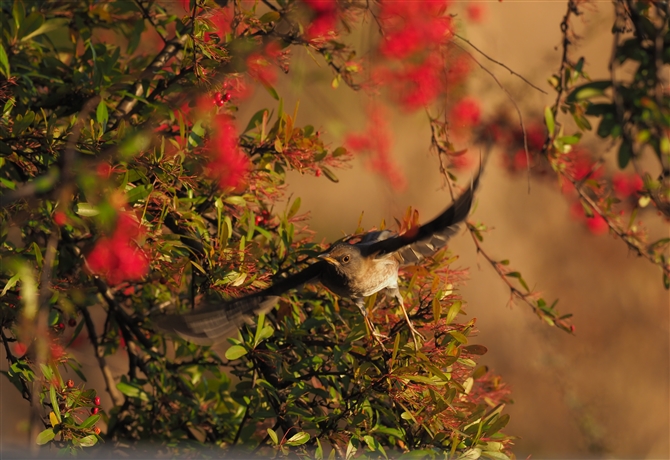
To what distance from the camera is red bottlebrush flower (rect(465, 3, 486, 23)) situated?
3.03 metres

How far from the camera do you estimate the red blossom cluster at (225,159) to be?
1.34 m

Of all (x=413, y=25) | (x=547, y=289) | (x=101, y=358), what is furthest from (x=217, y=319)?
(x=547, y=289)

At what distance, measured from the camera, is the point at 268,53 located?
137 centimetres

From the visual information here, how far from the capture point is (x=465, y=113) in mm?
2926

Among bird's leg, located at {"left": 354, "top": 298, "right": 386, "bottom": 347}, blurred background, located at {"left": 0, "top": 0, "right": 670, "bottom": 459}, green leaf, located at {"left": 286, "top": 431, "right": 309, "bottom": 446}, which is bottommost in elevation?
blurred background, located at {"left": 0, "top": 0, "right": 670, "bottom": 459}

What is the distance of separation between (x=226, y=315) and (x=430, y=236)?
1.39 feet

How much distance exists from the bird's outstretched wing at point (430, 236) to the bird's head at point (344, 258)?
0.04 m

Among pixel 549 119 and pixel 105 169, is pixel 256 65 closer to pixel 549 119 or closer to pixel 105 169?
pixel 105 169

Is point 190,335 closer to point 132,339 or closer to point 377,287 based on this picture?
point 377,287

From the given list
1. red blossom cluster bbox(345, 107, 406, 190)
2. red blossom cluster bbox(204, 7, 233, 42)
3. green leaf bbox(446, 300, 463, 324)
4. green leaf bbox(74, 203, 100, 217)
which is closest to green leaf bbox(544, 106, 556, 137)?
green leaf bbox(446, 300, 463, 324)

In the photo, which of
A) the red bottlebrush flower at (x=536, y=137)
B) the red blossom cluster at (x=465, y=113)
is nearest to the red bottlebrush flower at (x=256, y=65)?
the red bottlebrush flower at (x=536, y=137)

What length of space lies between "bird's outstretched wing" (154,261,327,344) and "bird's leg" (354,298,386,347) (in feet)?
0.37

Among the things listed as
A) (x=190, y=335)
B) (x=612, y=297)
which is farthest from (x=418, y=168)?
(x=190, y=335)

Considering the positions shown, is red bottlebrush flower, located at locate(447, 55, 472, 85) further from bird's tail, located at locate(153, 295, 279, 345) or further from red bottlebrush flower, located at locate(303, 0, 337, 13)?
bird's tail, located at locate(153, 295, 279, 345)
